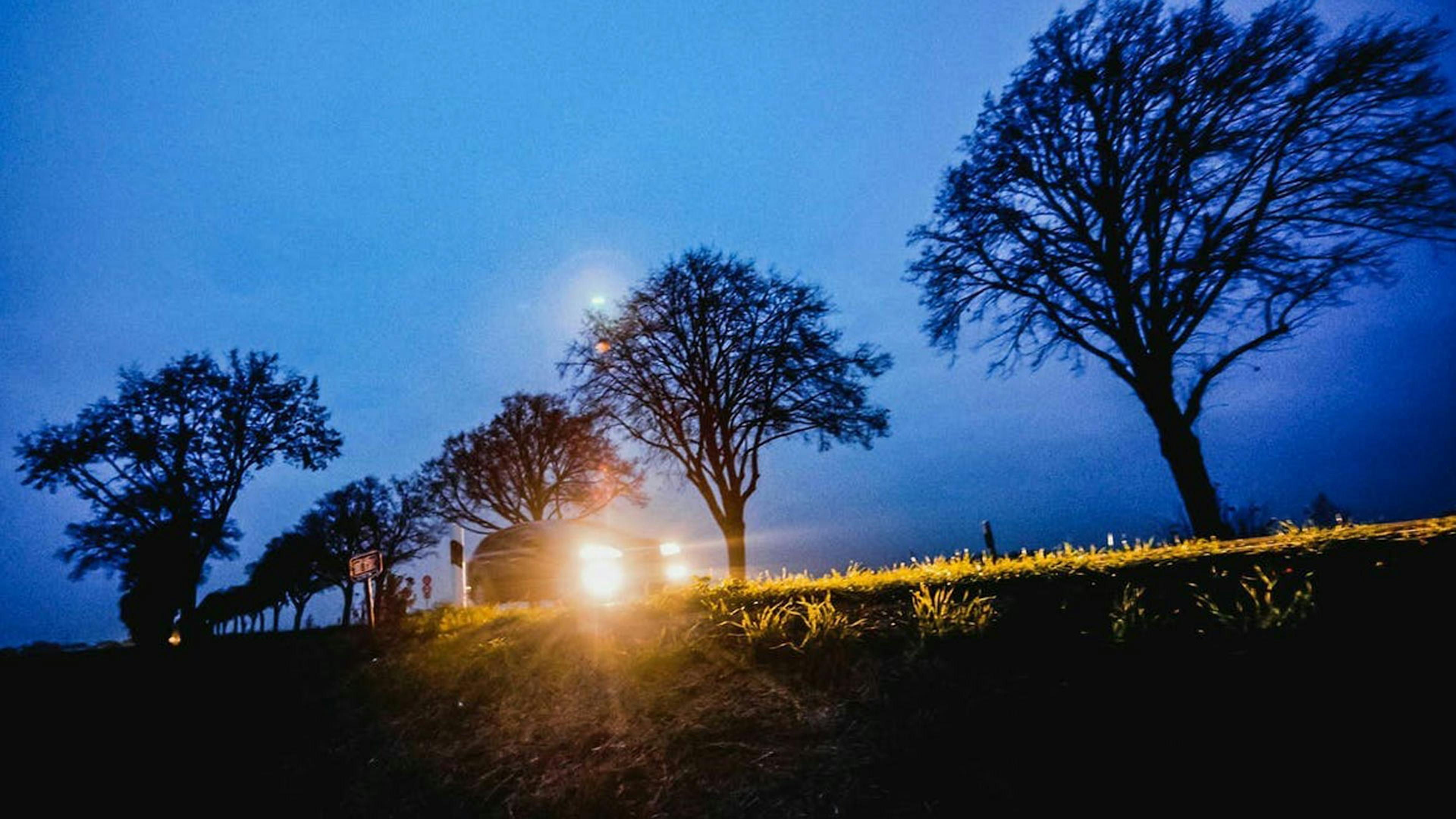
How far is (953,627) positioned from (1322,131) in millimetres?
13216

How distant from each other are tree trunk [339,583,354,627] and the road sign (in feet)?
67.9

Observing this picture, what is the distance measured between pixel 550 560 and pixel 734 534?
6115 mm

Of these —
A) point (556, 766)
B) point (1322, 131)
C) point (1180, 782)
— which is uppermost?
point (1322, 131)

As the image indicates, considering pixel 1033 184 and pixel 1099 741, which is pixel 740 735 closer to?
pixel 1099 741

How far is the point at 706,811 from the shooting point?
10.8ft

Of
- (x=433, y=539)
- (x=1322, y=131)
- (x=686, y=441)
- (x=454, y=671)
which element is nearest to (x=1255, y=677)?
(x=454, y=671)

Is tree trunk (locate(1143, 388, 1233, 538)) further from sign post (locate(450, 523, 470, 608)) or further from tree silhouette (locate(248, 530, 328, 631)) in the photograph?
tree silhouette (locate(248, 530, 328, 631))

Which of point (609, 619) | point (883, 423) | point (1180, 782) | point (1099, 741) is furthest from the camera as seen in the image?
point (883, 423)

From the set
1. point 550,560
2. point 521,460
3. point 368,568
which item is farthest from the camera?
point 521,460

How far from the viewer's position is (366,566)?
1080 centimetres

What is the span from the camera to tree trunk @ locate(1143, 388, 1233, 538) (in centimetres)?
1191

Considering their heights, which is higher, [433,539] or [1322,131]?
[1322,131]

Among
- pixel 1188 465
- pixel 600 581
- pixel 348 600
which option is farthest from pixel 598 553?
pixel 348 600

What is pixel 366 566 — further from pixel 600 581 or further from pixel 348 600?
pixel 348 600
